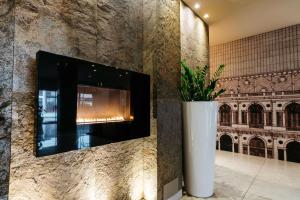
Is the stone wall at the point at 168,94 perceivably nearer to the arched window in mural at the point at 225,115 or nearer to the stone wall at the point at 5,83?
A: the stone wall at the point at 5,83

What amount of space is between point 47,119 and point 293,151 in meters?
4.50

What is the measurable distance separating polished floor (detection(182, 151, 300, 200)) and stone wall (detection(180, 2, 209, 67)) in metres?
1.93

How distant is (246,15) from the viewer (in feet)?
11.2

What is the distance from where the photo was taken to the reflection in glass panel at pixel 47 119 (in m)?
1.23

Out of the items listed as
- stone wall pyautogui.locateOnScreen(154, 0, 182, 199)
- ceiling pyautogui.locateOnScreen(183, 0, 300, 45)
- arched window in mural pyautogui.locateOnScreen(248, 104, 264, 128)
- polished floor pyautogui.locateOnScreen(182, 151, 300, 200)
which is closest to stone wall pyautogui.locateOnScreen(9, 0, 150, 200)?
stone wall pyautogui.locateOnScreen(154, 0, 182, 199)

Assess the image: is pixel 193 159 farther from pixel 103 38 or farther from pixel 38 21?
pixel 38 21

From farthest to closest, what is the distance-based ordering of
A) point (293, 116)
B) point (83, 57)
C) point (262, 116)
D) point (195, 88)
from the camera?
point (262, 116), point (293, 116), point (195, 88), point (83, 57)

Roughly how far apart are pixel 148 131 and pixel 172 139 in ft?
1.25

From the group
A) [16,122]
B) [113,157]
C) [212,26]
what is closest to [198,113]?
[113,157]

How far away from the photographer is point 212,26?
3857 millimetres

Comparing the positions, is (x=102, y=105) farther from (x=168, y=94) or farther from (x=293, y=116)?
(x=293, y=116)

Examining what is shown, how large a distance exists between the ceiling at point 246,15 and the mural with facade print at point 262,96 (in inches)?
14.4

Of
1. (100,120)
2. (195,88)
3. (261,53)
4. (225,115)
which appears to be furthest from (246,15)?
(100,120)

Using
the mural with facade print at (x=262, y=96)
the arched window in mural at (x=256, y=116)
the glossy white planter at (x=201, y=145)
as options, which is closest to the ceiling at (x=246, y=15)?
the mural with facade print at (x=262, y=96)
